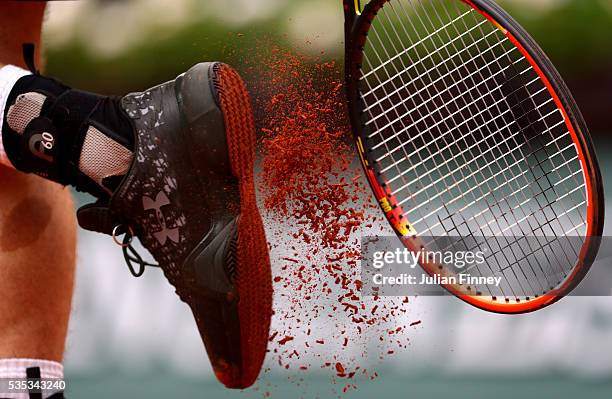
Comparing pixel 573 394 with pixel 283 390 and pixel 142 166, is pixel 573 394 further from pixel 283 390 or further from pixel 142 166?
pixel 142 166

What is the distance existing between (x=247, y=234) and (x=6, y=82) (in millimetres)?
345

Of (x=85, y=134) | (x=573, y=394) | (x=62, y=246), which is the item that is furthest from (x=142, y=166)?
(x=573, y=394)

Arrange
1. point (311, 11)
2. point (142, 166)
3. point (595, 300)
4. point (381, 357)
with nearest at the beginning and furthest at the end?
point (142, 166)
point (381, 357)
point (595, 300)
point (311, 11)

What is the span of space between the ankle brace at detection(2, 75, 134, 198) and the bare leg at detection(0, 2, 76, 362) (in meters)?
0.10

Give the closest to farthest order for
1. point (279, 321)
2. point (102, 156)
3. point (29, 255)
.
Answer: point (102, 156) → point (29, 255) → point (279, 321)

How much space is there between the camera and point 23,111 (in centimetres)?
106

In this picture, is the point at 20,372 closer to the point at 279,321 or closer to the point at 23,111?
the point at 23,111

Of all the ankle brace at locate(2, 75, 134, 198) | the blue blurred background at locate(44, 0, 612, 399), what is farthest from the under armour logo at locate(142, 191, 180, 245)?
the blue blurred background at locate(44, 0, 612, 399)

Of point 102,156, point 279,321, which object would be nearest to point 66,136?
point 102,156

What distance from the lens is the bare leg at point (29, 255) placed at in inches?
44.6

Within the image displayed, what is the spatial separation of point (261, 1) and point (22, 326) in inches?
58.9

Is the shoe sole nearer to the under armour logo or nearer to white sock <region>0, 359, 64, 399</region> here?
the under armour logo

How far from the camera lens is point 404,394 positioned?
74.6 inches

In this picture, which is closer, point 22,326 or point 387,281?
point 22,326
